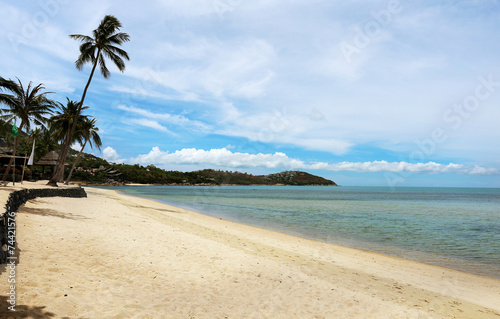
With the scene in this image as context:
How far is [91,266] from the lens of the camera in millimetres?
6504

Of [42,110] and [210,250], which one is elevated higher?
[42,110]

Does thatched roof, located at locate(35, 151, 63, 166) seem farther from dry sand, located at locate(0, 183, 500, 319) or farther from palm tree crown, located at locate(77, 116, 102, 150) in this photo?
dry sand, located at locate(0, 183, 500, 319)

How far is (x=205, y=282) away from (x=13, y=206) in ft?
27.7

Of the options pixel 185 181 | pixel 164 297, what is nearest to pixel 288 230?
pixel 164 297

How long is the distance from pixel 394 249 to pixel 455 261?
247cm

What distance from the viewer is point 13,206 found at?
10289 millimetres

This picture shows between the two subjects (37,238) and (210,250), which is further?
(210,250)

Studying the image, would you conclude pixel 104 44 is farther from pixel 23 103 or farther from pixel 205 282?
pixel 205 282

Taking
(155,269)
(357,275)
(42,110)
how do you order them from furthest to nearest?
(42,110)
(357,275)
(155,269)

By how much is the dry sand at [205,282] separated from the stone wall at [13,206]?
1.07 ft

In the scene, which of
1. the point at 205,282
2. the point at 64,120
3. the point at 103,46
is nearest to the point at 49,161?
the point at 64,120

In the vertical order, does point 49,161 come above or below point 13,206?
above

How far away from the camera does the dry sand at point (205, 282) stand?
16.5ft

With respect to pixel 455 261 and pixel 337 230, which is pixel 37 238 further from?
pixel 337 230
